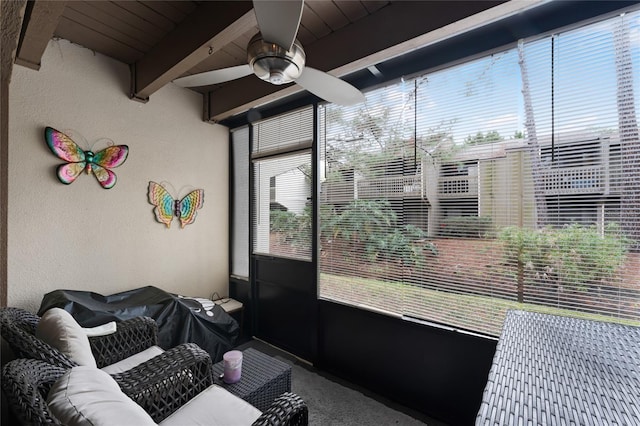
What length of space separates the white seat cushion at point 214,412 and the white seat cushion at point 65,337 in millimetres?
474

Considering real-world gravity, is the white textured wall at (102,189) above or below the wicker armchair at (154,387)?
above

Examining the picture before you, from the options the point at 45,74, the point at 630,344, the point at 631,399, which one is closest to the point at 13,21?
the point at 45,74

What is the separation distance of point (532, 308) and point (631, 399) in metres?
→ 0.94

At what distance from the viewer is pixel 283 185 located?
2906 mm

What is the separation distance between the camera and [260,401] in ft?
5.35

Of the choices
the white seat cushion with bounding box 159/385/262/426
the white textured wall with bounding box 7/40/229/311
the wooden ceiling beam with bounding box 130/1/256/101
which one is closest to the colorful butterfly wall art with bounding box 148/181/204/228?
the white textured wall with bounding box 7/40/229/311

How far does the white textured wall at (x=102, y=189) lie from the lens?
6.81 feet

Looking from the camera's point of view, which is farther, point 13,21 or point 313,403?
point 313,403

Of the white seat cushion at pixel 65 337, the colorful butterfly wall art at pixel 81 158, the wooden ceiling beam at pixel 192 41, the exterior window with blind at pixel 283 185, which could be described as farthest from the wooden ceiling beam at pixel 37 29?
the exterior window with blind at pixel 283 185

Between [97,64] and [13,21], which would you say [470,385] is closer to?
[13,21]

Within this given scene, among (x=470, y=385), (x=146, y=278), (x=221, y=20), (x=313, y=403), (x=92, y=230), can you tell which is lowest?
(x=313, y=403)

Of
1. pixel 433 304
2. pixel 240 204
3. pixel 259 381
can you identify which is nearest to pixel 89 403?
pixel 259 381

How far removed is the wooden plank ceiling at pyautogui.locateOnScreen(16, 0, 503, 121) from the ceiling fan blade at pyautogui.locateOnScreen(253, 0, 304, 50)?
21.5 inches

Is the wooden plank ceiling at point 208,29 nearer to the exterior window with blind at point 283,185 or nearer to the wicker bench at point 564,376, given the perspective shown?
the exterior window with blind at point 283,185
